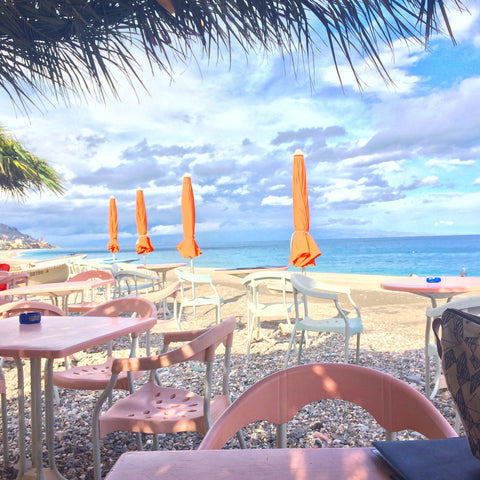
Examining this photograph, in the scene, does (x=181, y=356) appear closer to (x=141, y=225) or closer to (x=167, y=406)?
(x=167, y=406)

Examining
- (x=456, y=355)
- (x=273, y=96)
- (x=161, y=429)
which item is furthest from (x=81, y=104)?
(x=273, y=96)

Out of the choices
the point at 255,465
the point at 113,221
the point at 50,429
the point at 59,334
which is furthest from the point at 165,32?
the point at 113,221

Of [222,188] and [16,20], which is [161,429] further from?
[222,188]

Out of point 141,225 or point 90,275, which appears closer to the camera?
point 90,275

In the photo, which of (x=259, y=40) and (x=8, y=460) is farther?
(x=259, y=40)

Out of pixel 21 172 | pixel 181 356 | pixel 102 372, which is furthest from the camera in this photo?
pixel 21 172

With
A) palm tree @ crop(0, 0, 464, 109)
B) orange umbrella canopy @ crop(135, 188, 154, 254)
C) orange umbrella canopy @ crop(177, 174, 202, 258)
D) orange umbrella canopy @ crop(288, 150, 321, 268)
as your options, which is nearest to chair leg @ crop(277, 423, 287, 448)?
palm tree @ crop(0, 0, 464, 109)

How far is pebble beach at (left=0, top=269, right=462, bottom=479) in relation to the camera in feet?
7.68

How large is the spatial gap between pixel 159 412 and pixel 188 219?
5365 mm

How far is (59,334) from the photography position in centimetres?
198

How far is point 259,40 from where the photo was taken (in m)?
3.01

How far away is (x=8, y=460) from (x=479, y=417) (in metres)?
2.49

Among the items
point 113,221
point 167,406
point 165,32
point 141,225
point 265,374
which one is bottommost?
point 265,374

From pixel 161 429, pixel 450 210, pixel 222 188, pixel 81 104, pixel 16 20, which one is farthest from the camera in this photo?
pixel 222 188
